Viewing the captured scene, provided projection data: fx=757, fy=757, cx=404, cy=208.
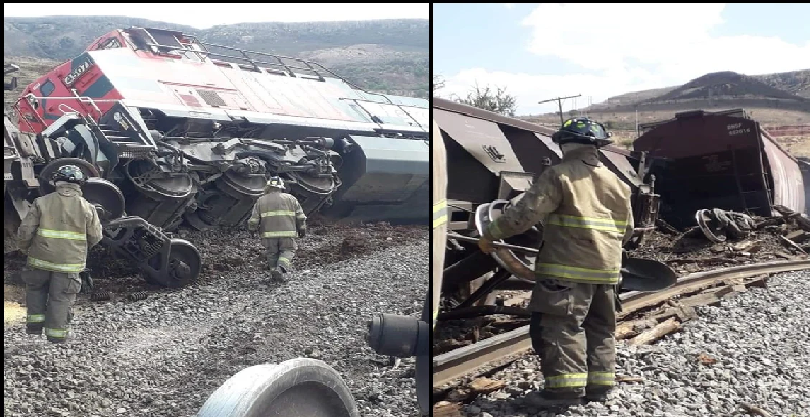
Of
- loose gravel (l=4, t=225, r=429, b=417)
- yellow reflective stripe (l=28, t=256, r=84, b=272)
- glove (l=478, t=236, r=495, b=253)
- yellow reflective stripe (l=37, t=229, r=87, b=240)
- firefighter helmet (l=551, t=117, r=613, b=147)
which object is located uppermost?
firefighter helmet (l=551, t=117, r=613, b=147)

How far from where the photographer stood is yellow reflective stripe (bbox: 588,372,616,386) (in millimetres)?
3600

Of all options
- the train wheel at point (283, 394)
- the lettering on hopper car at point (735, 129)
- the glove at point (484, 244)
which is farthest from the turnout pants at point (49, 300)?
the lettering on hopper car at point (735, 129)

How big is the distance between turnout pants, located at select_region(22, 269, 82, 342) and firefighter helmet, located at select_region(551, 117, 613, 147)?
227 centimetres

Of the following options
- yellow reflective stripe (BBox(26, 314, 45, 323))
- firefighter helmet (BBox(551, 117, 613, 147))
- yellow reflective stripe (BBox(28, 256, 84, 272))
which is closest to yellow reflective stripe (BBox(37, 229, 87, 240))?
yellow reflective stripe (BBox(28, 256, 84, 272))

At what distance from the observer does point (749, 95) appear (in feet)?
128

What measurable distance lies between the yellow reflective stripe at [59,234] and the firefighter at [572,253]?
1.76 m

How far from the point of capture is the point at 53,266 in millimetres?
3236

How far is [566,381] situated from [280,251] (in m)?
1.56

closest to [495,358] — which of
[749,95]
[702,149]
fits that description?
[702,149]

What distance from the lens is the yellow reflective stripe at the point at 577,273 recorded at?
3.45 metres

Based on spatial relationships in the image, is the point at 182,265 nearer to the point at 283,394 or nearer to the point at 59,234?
the point at 59,234

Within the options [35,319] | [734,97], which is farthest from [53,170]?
[734,97]

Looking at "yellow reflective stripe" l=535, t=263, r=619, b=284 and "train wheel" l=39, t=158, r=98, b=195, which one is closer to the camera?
"train wheel" l=39, t=158, r=98, b=195

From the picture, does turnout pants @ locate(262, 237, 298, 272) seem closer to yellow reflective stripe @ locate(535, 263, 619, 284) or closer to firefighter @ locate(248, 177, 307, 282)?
firefighter @ locate(248, 177, 307, 282)
